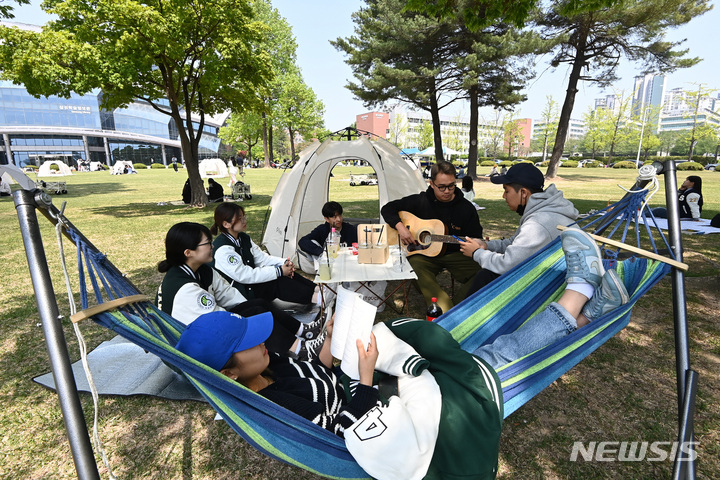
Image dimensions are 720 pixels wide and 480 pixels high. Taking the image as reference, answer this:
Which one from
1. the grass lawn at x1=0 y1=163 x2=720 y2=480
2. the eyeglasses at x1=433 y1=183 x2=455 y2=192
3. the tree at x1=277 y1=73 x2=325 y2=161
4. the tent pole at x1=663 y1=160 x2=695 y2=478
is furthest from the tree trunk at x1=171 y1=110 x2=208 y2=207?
the tree at x1=277 y1=73 x2=325 y2=161

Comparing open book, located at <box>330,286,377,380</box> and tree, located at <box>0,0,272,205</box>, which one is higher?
tree, located at <box>0,0,272,205</box>

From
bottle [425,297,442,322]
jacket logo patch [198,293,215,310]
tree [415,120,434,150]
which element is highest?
tree [415,120,434,150]

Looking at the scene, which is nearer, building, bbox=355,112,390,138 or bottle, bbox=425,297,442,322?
→ bottle, bbox=425,297,442,322

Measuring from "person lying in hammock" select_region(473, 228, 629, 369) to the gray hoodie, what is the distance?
21.1 inches

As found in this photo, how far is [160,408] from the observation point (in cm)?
248

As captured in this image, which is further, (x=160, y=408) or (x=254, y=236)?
(x=254, y=236)

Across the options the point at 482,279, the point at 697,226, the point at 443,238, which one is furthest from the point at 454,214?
the point at 697,226

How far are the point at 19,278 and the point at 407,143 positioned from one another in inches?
2199

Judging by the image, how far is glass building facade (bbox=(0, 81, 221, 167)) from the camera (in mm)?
43875

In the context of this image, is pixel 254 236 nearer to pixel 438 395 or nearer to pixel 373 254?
pixel 373 254

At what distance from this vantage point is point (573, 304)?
6.88 feet

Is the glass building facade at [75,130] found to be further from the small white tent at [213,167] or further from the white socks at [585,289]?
the white socks at [585,289]

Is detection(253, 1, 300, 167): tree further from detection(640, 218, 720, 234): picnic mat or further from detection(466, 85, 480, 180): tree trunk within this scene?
detection(640, 218, 720, 234): picnic mat

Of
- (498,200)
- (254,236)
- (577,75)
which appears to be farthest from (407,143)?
(254,236)
